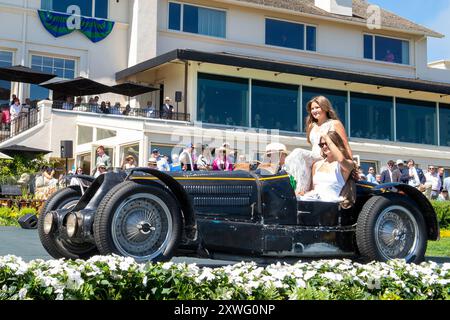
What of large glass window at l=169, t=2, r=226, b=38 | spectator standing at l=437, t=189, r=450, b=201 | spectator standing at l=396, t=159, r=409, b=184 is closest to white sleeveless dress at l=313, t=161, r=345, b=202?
spectator standing at l=396, t=159, r=409, b=184

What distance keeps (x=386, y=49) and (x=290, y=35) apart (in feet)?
20.7

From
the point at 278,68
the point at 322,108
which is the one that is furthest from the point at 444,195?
the point at 322,108

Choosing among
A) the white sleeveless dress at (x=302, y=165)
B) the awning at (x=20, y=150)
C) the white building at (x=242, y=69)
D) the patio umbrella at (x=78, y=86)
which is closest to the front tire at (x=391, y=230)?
the white sleeveless dress at (x=302, y=165)

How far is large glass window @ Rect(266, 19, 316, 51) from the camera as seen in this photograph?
35.8 m

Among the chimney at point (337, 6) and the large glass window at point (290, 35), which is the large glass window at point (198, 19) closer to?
the large glass window at point (290, 35)

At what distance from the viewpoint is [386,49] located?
38938mm

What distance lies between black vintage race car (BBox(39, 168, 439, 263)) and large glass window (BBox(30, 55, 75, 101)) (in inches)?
966

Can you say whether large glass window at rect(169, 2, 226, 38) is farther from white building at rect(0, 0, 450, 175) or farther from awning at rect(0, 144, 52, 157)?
awning at rect(0, 144, 52, 157)

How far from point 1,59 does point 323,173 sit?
84.8ft

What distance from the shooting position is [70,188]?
7398 mm

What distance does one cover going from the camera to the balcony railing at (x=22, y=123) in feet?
86.7

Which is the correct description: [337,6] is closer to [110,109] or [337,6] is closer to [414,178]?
[110,109]

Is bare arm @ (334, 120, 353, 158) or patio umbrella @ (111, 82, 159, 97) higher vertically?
patio umbrella @ (111, 82, 159, 97)
